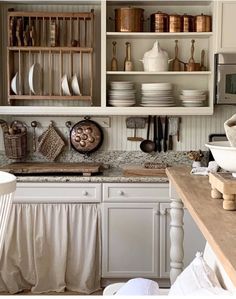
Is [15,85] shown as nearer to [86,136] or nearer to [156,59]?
[86,136]

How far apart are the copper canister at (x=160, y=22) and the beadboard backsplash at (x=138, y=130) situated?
2.45 feet

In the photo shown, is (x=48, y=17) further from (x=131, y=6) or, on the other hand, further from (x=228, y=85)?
(x=228, y=85)

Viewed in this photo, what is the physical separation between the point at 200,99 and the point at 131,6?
0.93 meters

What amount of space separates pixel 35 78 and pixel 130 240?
1.47 m

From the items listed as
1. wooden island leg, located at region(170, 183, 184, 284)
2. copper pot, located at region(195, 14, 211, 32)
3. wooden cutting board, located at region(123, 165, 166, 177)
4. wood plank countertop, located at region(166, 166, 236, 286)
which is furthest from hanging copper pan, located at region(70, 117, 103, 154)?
wood plank countertop, located at region(166, 166, 236, 286)

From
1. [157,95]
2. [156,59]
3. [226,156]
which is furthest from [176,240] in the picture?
[156,59]

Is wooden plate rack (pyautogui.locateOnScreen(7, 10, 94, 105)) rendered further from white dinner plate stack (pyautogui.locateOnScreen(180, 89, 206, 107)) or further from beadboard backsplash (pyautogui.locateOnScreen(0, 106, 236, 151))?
white dinner plate stack (pyautogui.locateOnScreen(180, 89, 206, 107))

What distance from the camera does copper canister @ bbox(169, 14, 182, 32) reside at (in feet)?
12.5

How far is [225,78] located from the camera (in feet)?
12.3

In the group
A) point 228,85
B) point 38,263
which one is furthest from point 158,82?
point 38,263

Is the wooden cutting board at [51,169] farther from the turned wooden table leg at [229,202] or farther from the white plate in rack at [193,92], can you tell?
the turned wooden table leg at [229,202]

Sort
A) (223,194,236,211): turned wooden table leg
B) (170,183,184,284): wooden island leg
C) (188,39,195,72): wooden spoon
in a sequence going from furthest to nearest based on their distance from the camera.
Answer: (188,39,195,72): wooden spoon, (170,183,184,284): wooden island leg, (223,194,236,211): turned wooden table leg

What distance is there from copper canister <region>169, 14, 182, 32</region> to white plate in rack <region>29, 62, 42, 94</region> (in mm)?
1096

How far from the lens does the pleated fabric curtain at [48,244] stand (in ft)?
11.7
